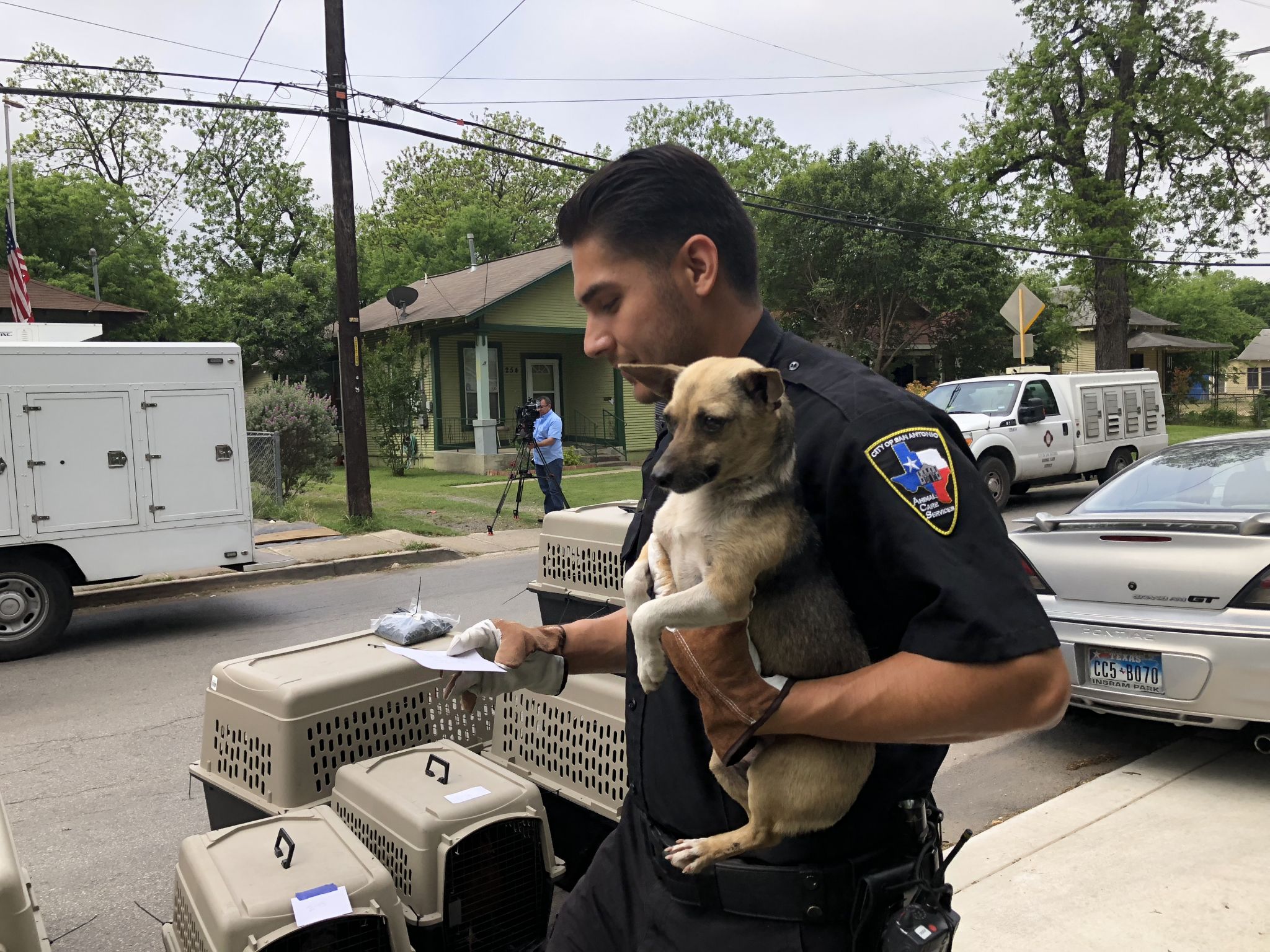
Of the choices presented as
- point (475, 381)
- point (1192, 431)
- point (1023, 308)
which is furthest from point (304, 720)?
point (1192, 431)

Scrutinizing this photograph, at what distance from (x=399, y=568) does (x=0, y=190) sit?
29.0 meters

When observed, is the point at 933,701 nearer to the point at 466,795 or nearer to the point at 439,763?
the point at 466,795

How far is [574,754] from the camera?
3209 mm

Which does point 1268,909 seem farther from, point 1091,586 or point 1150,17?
point 1150,17

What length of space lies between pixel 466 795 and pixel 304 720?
2.07ft

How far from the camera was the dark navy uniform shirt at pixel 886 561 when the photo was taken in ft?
4.17

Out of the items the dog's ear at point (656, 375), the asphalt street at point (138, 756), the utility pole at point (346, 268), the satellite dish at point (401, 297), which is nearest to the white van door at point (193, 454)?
the asphalt street at point (138, 756)

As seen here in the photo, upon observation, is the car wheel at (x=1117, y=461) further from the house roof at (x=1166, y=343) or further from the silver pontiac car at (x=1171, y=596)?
the house roof at (x=1166, y=343)

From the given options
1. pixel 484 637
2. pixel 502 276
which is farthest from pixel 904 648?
pixel 502 276

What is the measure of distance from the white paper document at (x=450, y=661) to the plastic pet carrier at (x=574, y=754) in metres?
1.15

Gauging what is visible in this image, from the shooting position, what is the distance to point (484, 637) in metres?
2.05

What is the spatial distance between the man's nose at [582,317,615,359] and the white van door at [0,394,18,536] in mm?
7747

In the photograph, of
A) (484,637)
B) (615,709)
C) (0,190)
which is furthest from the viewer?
(0,190)

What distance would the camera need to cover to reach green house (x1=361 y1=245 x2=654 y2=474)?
23.1 meters
